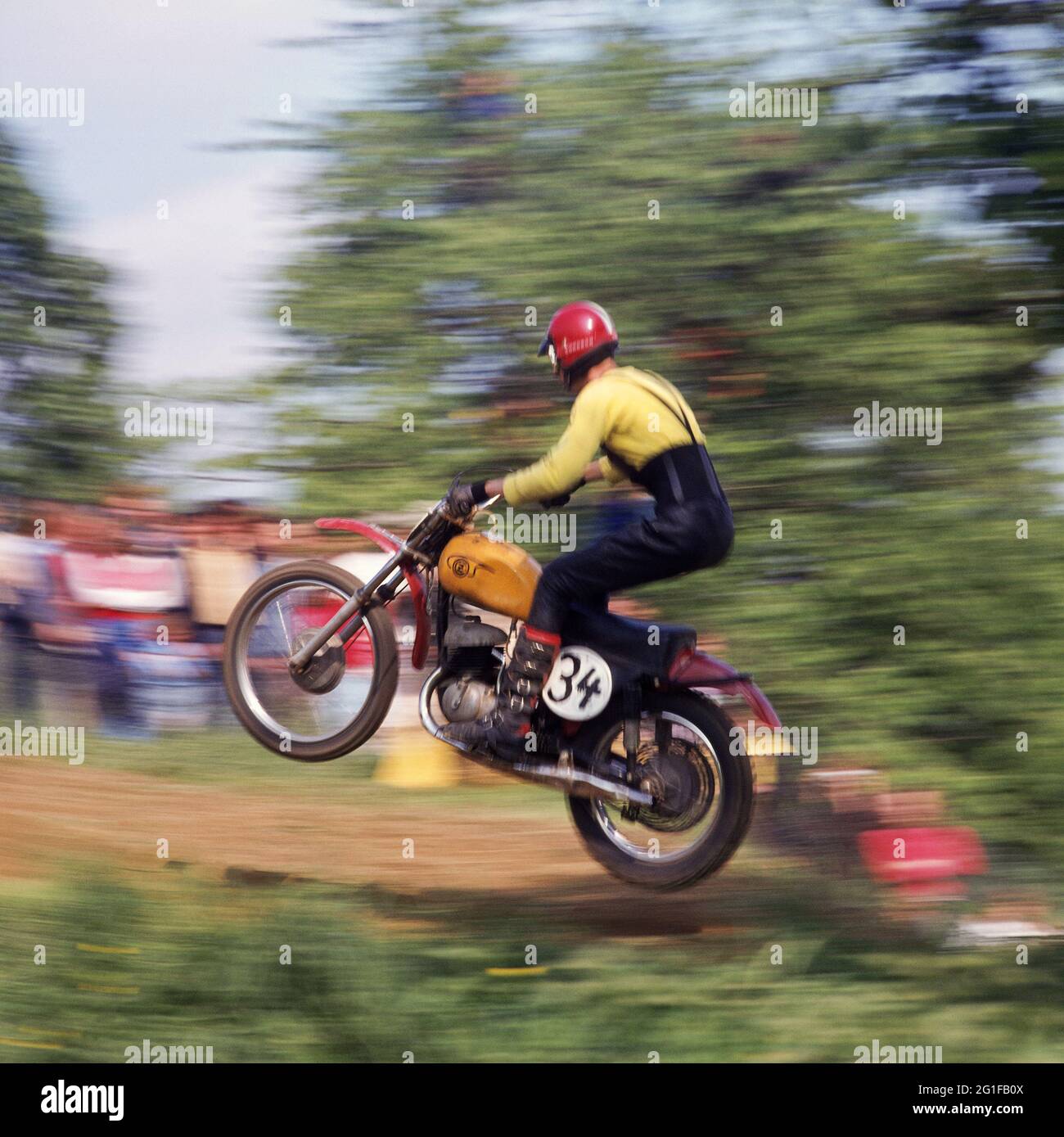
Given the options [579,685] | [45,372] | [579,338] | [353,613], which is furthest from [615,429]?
[45,372]

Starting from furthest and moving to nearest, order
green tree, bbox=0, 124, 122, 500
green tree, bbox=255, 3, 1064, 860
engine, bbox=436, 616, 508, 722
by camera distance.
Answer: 1. green tree, bbox=0, 124, 122, 500
2. green tree, bbox=255, 3, 1064, 860
3. engine, bbox=436, 616, 508, 722

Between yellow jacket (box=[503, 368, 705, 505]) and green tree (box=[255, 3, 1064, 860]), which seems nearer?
yellow jacket (box=[503, 368, 705, 505])

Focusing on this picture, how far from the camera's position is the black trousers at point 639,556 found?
4.93 m

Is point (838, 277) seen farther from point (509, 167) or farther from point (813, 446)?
point (509, 167)

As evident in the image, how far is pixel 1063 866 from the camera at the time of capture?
19.5 ft

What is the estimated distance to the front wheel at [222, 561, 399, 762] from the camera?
17.2 feet

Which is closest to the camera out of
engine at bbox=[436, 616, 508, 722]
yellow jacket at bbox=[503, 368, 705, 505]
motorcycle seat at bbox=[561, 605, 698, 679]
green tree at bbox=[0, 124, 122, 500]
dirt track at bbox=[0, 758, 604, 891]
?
yellow jacket at bbox=[503, 368, 705, 505]

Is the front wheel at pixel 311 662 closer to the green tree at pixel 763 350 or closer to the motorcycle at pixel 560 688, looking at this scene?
the motorcycle at pixel 560 688

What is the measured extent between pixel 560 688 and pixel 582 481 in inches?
34.5

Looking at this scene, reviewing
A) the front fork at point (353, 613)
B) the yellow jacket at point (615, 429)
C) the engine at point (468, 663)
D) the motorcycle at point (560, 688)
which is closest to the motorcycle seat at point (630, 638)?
the motorcycle at point (560, 688)

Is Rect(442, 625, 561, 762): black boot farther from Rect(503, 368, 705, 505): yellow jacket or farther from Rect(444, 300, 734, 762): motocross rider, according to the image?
Rect(503, 368, 705, 505): yellow jacket

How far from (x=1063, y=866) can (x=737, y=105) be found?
4310 millimetres

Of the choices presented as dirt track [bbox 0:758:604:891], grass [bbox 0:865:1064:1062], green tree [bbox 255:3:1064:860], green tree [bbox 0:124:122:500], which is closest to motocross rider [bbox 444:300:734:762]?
grass [bbox 0:865:1064:1062]

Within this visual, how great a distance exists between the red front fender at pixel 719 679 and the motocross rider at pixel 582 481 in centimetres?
38
